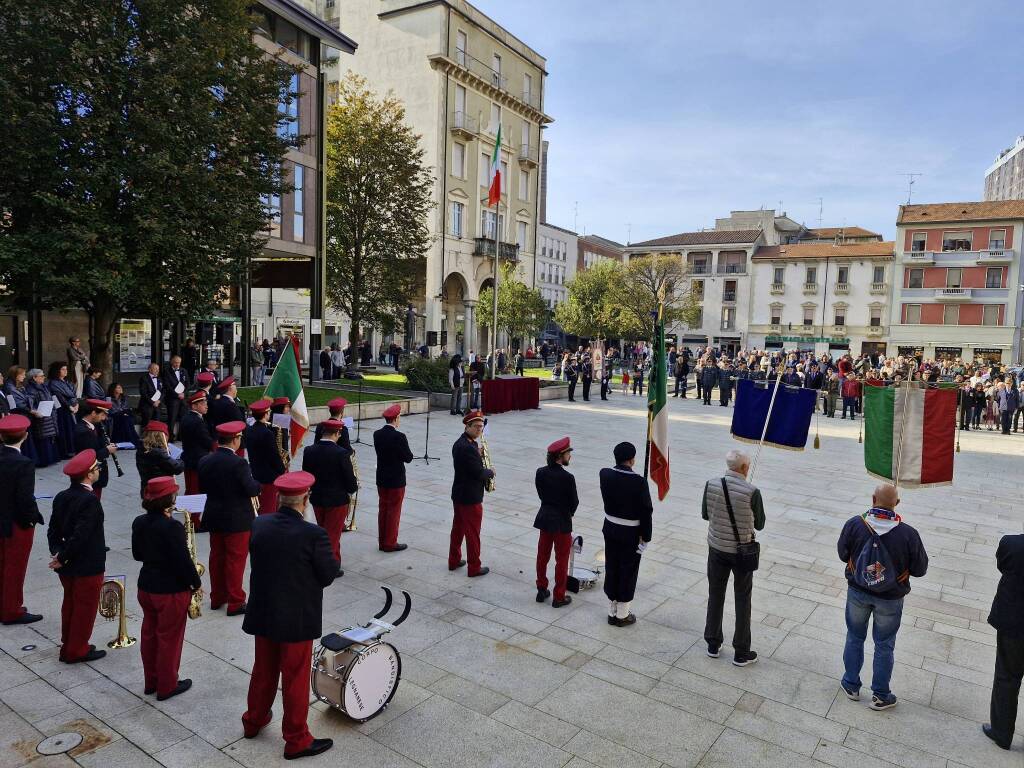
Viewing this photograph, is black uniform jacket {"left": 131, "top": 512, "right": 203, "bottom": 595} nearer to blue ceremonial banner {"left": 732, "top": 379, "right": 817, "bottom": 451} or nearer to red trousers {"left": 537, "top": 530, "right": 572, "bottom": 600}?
red trousers {"left": 537, "top": 530, "right": 572, "bottom": 600}

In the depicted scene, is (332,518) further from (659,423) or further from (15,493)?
(659,423)

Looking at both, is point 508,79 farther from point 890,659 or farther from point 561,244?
point 890,659

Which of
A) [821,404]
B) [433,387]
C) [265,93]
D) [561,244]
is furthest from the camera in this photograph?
[561,244]

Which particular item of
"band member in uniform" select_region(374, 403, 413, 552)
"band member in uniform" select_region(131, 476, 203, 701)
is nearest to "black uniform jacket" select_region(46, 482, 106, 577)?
"band member in uniform" select_region(131, 476, 203, 701)

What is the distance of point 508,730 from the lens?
5.13 m

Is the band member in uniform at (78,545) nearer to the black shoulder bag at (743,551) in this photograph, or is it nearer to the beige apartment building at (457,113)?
the black shoulder bag at (743,551)

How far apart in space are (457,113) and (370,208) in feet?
65.7

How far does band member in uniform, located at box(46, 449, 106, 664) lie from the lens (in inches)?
218

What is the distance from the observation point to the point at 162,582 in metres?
5.20

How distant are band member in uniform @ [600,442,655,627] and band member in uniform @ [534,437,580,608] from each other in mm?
484

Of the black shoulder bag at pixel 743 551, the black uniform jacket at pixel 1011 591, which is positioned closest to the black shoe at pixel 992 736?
the black uniform jacket at pixel 1011 591

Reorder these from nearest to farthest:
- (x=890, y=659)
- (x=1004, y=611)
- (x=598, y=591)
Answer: (x=1004, y=611) → (x=890, y=659) → (x=598, y=591)

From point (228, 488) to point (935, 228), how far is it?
65.5 m

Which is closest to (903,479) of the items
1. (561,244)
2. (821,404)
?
(821,404)
